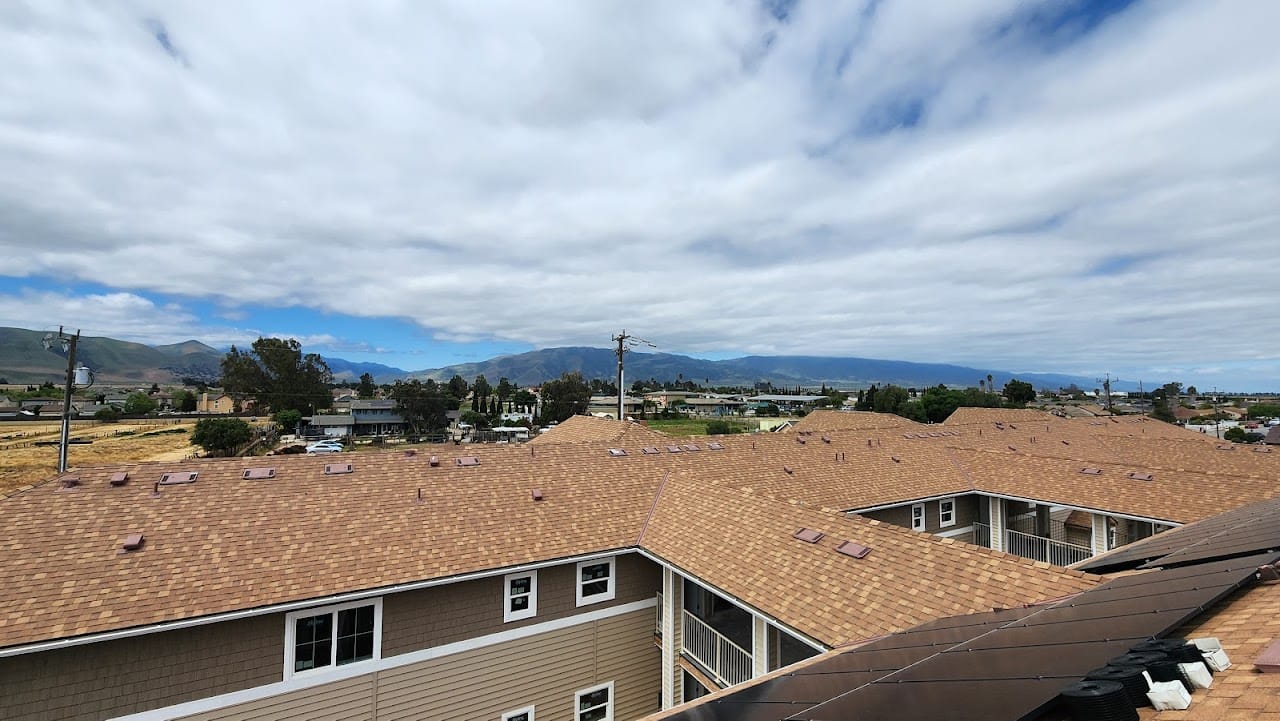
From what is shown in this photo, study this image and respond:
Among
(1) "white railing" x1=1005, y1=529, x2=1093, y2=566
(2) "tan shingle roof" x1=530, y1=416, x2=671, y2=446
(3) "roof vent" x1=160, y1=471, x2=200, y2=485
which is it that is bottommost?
(1) "white railing" x1=1005, y1=529, x2=1093, y2=566

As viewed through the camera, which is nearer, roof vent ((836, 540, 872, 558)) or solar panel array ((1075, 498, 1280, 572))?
solar panel array ((1075, 498, 1280, 572))

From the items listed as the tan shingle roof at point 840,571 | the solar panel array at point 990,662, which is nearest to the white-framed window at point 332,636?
the tan shingle roof at point 840,571

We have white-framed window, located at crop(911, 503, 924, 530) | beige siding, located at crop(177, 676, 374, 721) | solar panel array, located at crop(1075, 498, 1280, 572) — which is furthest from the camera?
white-framed window, located at crop(911, 503, 924, 530)

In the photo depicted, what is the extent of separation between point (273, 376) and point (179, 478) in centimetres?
7782

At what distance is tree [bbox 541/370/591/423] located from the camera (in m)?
88.5

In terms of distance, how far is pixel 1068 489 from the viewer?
15969 mm

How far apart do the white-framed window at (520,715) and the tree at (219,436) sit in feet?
167

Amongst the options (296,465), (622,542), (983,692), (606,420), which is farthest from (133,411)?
(983,692)

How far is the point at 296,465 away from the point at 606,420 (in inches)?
783

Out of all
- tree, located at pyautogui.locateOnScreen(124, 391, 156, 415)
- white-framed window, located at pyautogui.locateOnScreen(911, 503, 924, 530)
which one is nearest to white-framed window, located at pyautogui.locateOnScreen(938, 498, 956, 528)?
white-framed window, located at pyautogui.locateOnScreen(911, 503, 924, 530)

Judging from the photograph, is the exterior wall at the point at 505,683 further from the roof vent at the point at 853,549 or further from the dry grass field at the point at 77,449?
the dry grass field at the point at 77,449

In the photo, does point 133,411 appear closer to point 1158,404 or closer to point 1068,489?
point 1068,489

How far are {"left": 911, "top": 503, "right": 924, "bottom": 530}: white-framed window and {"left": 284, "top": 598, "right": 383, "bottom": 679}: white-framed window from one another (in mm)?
15917

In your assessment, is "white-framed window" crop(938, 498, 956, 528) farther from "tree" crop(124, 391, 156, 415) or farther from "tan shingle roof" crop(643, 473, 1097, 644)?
"tree" crop(124, 391, 156, 415)
